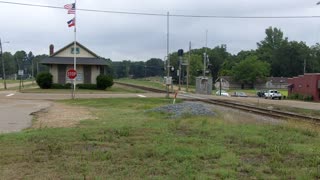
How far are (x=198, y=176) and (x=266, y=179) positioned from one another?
108 cm

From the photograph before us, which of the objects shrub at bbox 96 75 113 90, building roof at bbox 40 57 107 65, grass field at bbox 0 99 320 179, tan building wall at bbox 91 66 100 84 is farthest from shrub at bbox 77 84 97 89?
grass field at bbox 0 99 320 179

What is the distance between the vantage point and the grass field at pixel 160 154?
787cm

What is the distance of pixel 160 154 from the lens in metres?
9.66

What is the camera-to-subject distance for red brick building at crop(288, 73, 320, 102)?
72.3 metres

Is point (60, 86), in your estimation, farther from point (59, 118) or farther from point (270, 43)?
point (270, 43)

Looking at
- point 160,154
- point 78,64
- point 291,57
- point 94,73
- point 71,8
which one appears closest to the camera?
point 160,154

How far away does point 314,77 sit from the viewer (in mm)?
73562

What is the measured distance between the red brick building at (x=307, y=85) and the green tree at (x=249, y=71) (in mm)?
70816

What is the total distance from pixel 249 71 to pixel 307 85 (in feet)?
271

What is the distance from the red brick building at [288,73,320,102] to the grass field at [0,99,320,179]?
61.0m

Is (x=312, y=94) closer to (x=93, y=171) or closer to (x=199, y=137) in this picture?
(x=199, y=137)

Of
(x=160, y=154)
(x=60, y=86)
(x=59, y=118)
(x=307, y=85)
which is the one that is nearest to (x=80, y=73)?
(x=60, y=86)

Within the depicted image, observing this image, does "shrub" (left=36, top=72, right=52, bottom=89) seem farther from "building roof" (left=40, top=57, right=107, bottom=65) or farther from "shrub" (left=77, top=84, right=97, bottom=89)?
"shrub" (left=77, top=84, right=97, bottom=89)

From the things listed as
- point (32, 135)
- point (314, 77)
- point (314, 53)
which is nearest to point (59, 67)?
point (314, 77)
